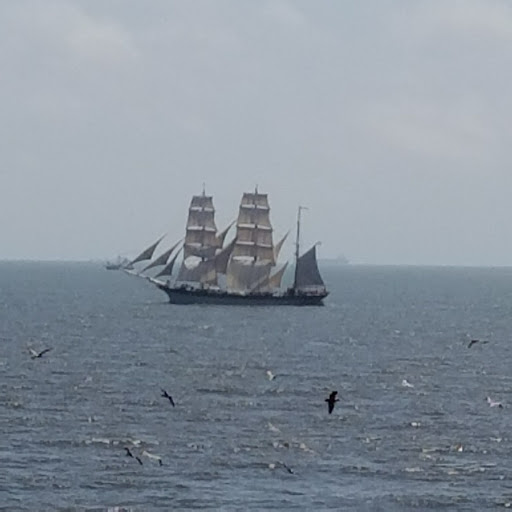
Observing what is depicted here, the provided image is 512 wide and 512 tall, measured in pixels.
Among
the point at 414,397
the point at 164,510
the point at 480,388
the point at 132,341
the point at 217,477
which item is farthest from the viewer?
the point at 132,341

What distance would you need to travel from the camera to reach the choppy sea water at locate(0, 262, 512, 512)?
6003cm

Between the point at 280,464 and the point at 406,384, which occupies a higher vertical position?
the point at 406,384

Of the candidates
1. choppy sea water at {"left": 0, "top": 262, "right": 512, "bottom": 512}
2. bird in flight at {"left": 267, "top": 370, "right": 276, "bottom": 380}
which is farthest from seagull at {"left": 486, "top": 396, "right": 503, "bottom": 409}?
bird in flight at {"left": 267, "top": 370, "right": 276, "bottom": 380}

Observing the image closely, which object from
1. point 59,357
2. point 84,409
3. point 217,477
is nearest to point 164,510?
point 217,477

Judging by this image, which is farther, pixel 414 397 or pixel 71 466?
pixel 414 397

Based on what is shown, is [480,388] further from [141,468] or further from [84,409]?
[141,468]

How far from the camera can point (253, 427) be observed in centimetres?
7756

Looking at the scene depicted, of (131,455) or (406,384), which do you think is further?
(406,384)

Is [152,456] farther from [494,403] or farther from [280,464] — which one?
[494,403]

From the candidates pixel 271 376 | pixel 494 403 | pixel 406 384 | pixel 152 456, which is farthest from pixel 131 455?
pixel 406 384

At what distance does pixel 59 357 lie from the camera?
4872 inches

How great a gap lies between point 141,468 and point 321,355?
2609 inches

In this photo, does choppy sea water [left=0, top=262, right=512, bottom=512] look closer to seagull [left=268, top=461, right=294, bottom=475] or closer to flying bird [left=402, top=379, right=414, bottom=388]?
seagull [left=268, top=461, right=294, bottom=475]

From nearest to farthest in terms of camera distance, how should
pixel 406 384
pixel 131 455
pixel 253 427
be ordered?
pixel 131 455, pixel 253 427, pixel 406 384
